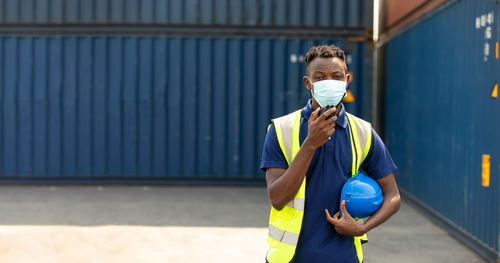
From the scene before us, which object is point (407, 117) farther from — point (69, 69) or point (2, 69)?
point (2, 69)

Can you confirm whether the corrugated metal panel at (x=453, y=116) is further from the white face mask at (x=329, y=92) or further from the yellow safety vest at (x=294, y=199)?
the white face mask at (x=329, y=92)

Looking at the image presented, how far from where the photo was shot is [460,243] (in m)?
7.24

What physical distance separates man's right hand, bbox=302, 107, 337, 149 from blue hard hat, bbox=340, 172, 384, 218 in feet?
0.87

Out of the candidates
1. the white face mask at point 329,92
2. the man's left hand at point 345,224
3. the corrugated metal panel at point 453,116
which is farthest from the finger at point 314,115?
the corrugated metal panel at point 453,116

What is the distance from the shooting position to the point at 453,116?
7.75 metres

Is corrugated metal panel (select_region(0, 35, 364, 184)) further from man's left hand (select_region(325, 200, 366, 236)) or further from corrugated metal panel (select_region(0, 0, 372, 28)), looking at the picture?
man's left hand (select_region(325, 200, 366, 236))

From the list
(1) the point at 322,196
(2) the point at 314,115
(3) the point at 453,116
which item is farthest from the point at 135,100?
(2) the point at 314,115

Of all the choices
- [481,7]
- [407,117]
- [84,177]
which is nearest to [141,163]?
[84,177]

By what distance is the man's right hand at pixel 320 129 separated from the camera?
83.4 inches

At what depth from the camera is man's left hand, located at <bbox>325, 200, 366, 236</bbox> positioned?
2.24m

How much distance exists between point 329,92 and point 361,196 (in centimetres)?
44

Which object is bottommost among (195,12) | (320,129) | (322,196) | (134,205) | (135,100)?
(134,205)

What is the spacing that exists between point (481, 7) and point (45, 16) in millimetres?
8788

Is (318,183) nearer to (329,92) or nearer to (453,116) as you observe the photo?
(329,92)
